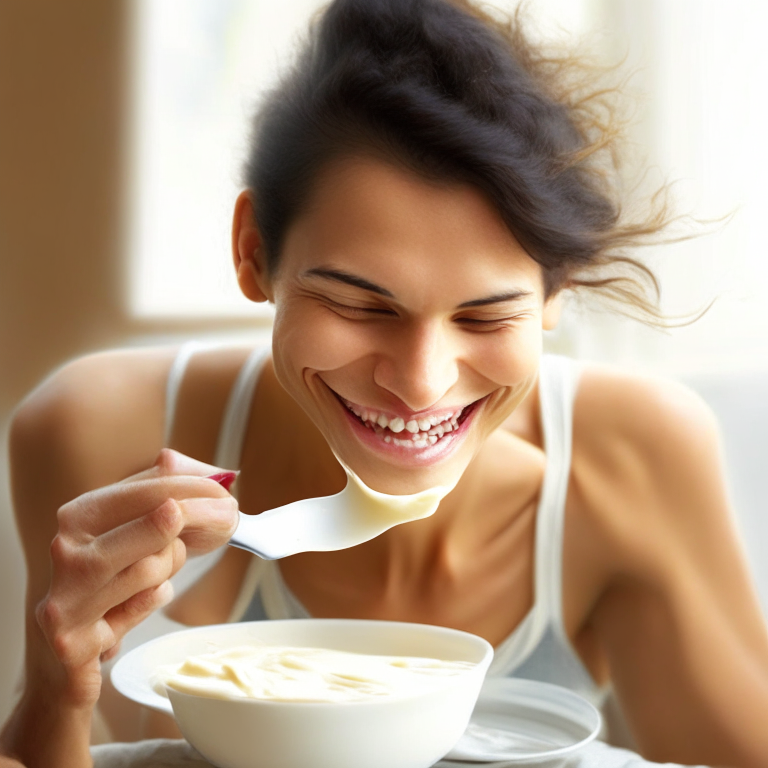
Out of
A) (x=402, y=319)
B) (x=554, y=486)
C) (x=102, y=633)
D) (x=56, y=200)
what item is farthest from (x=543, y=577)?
(x=56, y=200)

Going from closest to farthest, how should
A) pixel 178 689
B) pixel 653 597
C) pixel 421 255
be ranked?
pixel 178 689, pixel 421 255, pixel 653 597

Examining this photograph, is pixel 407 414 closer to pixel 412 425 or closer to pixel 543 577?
pixel 412 425

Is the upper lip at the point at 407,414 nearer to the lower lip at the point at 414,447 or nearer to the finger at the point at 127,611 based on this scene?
the lower lip at the point at 414,447

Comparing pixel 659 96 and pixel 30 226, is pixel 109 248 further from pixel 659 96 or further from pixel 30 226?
pixel 659 96

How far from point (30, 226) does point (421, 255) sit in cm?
69

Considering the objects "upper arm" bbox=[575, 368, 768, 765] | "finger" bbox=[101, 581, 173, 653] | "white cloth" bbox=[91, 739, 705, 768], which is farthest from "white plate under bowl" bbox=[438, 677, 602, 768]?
"finger" bbox=[101, 581, 173, 653]

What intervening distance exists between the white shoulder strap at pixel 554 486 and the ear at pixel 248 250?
0.33m

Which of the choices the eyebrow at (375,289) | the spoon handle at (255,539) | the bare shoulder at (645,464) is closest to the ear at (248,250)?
the eyebrow at (375,289)

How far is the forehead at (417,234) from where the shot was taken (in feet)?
2.45

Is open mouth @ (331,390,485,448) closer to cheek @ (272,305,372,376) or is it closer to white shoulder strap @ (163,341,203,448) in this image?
cheek @ (272,305,372,376)

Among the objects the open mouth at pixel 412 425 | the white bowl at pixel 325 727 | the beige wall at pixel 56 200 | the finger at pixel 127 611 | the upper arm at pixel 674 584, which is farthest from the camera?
the beige wall at pixel 56 200

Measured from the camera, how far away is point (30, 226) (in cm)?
122

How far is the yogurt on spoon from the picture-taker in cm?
79

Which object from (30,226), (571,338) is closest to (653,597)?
(571,338)
